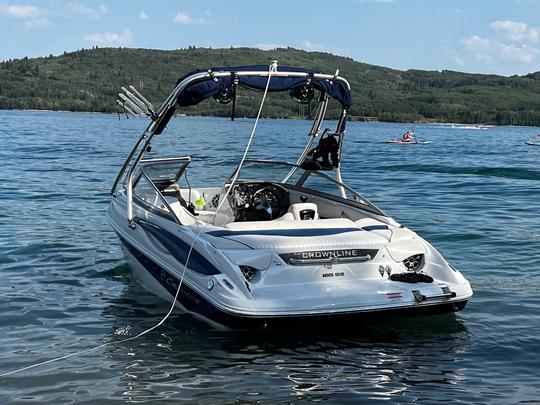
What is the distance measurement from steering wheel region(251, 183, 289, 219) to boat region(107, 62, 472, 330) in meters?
0.03

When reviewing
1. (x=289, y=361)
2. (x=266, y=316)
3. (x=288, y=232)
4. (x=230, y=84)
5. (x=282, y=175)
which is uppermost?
(x=230, y=84)

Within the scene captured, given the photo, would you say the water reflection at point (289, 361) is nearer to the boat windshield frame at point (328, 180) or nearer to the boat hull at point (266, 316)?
the boat hull at point (266, 316)

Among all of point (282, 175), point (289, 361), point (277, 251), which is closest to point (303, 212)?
point (277, 251)

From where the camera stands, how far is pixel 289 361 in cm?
693

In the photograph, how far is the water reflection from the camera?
630 cm

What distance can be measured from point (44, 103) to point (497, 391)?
168 metres

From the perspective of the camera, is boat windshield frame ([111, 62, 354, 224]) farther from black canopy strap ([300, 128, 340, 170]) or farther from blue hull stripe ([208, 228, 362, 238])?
blue hull stripe ([208, 228, 362, 238])

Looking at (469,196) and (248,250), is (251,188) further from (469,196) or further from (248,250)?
(469,196)

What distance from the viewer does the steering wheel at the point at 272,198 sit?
33.0ft

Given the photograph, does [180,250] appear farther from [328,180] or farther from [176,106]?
[328,180]

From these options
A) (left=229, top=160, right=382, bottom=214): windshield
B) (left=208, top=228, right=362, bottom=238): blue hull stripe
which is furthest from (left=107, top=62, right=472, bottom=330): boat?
(left=229, top=160, right=382, bottom=214): windshield

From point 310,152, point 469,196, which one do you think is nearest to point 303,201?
point 310,152

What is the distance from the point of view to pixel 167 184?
11.0 metres

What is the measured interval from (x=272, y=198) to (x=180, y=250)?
8.65ft
